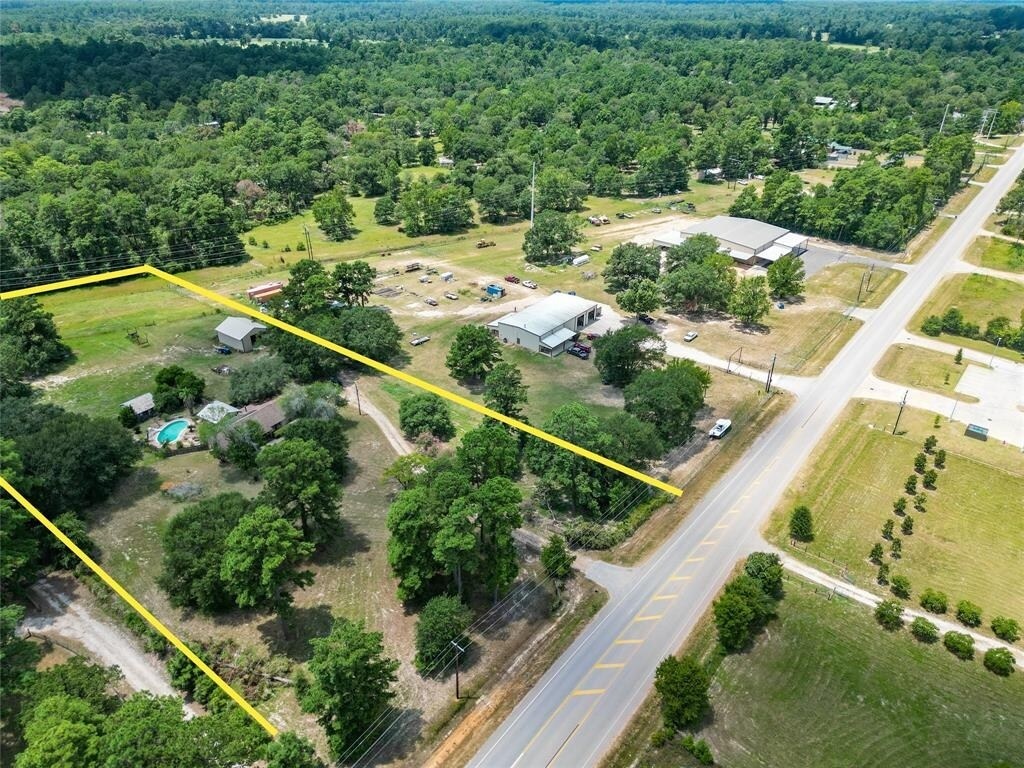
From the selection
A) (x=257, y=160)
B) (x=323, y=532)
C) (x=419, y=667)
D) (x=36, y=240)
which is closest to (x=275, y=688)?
(x=419, y=667)

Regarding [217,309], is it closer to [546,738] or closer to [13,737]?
[13,737]

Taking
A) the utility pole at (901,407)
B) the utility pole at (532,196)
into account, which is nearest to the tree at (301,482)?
the utility pole at (901,407)

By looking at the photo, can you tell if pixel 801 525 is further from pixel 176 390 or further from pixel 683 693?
pixel 176 390

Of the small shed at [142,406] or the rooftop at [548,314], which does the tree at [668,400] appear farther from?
the small shed at [142,406]

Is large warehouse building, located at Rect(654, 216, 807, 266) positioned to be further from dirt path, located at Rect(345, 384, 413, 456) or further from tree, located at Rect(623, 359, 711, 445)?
dirt path, located at Rect(345, 384, 413, 456)

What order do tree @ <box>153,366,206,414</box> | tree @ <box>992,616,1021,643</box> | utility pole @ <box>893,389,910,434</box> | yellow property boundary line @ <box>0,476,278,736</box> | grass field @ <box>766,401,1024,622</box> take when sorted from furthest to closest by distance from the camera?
utility pole @ <box>893,389,910,434</box> → tree @ <box>153,366,206,414</box> → grass field @ <box>766,401,1024,622</box> → tree @ <box>992,616,1021,643</box> → yellow property boundary line @ <box>0,476,278,736</box>

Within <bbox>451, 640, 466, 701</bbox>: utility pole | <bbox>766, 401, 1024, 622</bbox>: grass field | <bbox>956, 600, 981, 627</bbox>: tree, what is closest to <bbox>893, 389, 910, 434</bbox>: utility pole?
<bbox>766, 401, 1024, 622</bbox>: grass field
